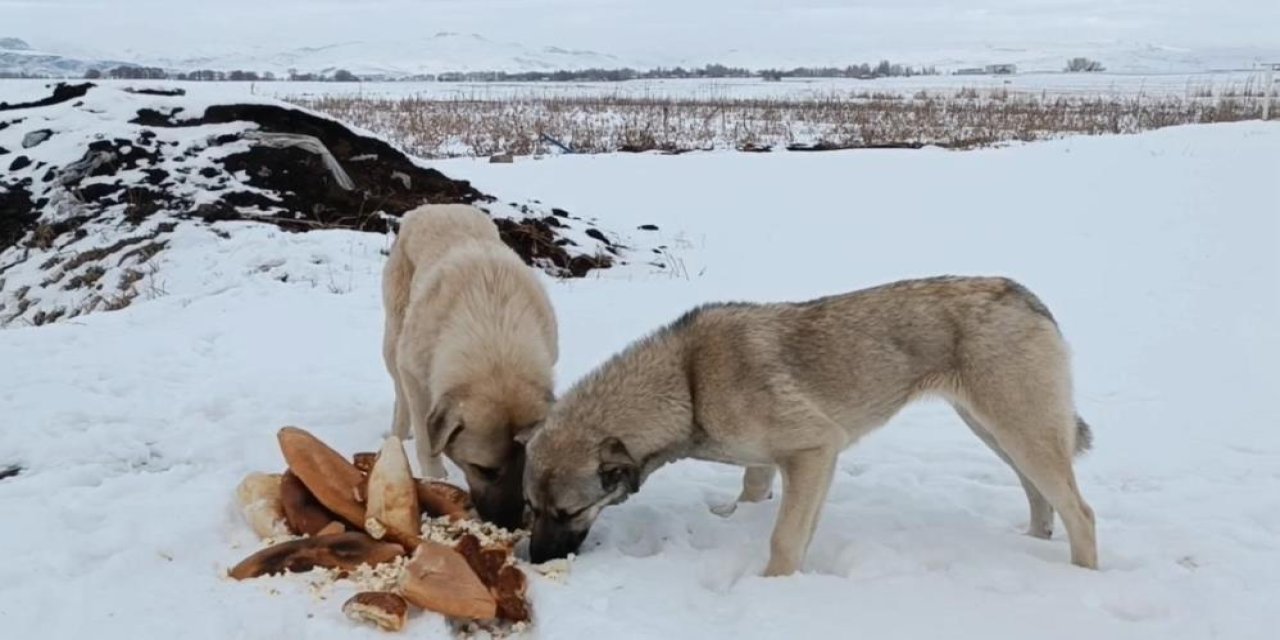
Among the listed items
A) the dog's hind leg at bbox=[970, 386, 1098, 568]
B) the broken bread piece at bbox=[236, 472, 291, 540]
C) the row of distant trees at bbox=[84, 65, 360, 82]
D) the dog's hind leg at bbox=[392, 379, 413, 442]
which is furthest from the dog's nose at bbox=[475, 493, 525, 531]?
the row of distant trees at bbox=[84, 65, 360, 82]

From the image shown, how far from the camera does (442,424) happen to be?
5.06m

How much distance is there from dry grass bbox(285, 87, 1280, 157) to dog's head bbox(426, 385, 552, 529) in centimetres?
2079

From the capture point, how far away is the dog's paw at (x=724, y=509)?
5.62 meters

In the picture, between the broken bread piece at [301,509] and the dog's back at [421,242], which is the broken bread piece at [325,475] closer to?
the broken bread piece at [301,509]

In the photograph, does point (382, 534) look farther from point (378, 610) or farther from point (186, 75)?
point (186, 75)

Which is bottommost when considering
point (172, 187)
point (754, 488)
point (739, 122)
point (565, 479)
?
point (754, 488)

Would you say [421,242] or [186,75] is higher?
[186,75]

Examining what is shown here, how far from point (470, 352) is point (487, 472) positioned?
63 centimetres

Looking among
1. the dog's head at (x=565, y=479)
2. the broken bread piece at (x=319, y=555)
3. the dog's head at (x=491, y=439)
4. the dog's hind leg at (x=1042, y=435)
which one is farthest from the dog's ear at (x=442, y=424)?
the dog's hind leg at (x=1042, y=435)

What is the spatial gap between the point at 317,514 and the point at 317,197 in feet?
30.9

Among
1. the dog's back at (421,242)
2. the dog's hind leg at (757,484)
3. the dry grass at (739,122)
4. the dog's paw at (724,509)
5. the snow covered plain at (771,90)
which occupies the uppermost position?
the snow covered plain at (771,90)

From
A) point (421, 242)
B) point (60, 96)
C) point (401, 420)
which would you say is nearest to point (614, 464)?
point (401, 420)

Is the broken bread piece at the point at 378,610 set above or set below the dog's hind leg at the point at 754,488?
above

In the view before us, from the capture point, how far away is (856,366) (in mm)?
5027
